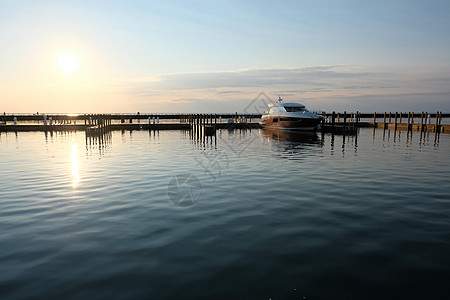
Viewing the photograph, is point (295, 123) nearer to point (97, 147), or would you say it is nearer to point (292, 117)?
point (292, 117)

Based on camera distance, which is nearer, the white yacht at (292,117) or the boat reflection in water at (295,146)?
the boat reflection in water at (295,146)

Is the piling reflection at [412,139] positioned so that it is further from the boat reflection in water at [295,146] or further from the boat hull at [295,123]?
the boat hull at [295,123]

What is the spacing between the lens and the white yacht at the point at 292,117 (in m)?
43.5

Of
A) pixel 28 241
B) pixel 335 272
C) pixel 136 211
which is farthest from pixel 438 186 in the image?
pixel 28 241

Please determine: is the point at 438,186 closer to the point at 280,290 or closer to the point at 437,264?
the point at 437,264

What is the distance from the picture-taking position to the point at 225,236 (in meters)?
6.93

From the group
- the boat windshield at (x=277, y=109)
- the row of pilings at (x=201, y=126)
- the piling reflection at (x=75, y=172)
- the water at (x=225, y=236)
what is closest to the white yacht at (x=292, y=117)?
the boat windshield at (x=277, y=109)

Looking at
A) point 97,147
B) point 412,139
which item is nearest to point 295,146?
point 412,139

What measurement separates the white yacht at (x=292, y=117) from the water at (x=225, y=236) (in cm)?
2979

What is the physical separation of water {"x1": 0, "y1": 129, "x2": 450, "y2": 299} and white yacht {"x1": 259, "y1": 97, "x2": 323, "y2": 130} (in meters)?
29.8

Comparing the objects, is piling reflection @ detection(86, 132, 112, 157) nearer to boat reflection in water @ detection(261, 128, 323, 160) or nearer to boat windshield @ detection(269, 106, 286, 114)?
boat reflection in water @ detection(261, 128, 323, 160)

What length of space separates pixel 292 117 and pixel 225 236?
39.6 meters

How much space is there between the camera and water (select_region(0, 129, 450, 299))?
496cm

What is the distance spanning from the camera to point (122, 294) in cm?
470
